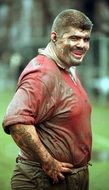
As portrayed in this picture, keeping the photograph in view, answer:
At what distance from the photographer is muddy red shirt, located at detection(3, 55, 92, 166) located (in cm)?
528

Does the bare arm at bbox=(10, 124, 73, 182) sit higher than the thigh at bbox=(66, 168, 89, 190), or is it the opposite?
the bare arm at bbox=(10, 124, 73, 182)

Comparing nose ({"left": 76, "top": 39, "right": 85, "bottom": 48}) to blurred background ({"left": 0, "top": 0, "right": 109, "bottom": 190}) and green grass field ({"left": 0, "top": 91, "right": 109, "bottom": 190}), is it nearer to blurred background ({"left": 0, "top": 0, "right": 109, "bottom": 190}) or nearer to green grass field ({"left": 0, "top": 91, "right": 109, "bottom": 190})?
green grass field ({"left": 0, "top": 91, "right": 109, "bottom": 190})

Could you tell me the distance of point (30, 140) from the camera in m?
5.27

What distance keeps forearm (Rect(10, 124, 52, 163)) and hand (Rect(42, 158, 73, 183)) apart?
5 centimetres

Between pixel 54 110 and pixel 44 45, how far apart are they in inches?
1034

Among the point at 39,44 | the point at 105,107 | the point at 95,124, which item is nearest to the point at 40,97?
the point at 95,124

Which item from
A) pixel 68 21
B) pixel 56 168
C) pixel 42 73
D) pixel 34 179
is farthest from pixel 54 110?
pixel 68 21

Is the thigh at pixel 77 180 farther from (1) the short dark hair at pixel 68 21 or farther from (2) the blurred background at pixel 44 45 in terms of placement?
(2) the blurred background at pixel 44 45

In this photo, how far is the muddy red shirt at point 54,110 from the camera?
5.28 meters

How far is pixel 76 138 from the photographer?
18.3 ft

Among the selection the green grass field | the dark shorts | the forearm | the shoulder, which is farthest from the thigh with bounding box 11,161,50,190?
the green grass field

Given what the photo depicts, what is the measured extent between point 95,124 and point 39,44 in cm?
1376

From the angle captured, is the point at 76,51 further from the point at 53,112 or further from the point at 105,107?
the point at 105,107

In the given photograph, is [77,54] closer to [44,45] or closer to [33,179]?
[33,179]
